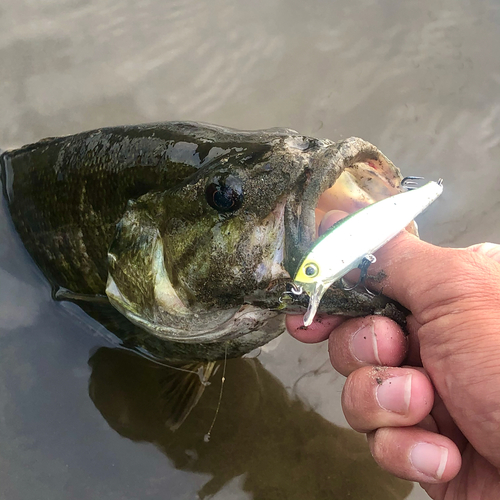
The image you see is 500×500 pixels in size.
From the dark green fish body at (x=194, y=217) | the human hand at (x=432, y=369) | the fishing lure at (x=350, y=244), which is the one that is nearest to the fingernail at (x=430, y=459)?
the human hand at (x=432, y=369)

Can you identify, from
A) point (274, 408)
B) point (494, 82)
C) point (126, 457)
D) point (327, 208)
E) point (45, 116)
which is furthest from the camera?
point (494, 82)

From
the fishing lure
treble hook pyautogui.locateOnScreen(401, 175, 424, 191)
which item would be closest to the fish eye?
the fishing lure

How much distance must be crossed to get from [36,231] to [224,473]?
197cm

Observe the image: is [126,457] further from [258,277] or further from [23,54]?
[23,54]

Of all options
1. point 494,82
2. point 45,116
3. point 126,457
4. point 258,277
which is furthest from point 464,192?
point 45,116

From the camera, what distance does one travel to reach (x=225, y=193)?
164 cm

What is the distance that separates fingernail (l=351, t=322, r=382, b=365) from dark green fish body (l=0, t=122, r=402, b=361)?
7cm

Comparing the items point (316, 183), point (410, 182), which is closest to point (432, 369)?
point (316, 183)

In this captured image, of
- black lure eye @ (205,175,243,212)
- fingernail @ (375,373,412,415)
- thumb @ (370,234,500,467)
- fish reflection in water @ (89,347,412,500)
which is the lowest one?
fish reflection in water @ (89,347,412,500)

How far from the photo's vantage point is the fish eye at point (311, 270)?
133 centimetres

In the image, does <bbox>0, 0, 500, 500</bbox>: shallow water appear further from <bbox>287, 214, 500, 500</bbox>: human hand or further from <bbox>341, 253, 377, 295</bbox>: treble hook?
<bbox>341, 253, 377, 295</bbox>: treble hook

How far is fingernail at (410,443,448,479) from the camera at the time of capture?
1.42 m

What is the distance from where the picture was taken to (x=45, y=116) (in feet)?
12.2

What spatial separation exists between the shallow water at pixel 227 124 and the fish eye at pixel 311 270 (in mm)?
1815
